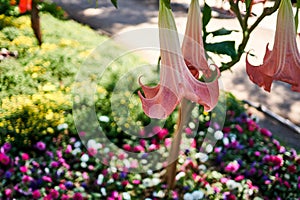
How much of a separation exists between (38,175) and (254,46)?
8.88 ft

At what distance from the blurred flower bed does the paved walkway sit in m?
0.46

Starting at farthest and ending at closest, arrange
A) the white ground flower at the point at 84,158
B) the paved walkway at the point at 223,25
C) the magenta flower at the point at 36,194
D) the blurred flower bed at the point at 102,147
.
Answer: the paved walkway at the point at 223,25 < the white ground flower at the point at 84,158 < the blurred flower bed at the point at 102,147 < the magenta flower at the point at 36,194

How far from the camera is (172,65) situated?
992mm

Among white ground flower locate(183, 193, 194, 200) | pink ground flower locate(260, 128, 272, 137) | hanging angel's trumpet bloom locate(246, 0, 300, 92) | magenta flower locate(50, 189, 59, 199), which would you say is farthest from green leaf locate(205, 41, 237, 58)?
pink ground flower locate(260, 128, 272, 137)

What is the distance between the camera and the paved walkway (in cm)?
350

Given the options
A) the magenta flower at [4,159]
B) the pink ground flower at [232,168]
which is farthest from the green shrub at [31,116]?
the pink ground flower at [232,168]

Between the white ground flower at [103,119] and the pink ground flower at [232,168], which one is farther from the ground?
the white ground flower at [103,119]

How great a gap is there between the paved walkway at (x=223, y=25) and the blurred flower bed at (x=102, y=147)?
1.50ft

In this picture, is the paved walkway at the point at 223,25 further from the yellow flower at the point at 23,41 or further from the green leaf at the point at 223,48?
the green leaf at the point at 223,48

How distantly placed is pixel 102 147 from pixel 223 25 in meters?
2.76

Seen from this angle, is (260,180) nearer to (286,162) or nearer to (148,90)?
(286,162)

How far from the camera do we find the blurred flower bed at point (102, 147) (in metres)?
2.34

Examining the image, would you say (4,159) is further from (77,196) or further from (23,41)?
(23,41)

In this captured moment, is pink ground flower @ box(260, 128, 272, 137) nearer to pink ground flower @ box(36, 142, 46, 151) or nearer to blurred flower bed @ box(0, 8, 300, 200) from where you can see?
blurred flower bed @ box(0, 8, 300, 200)
